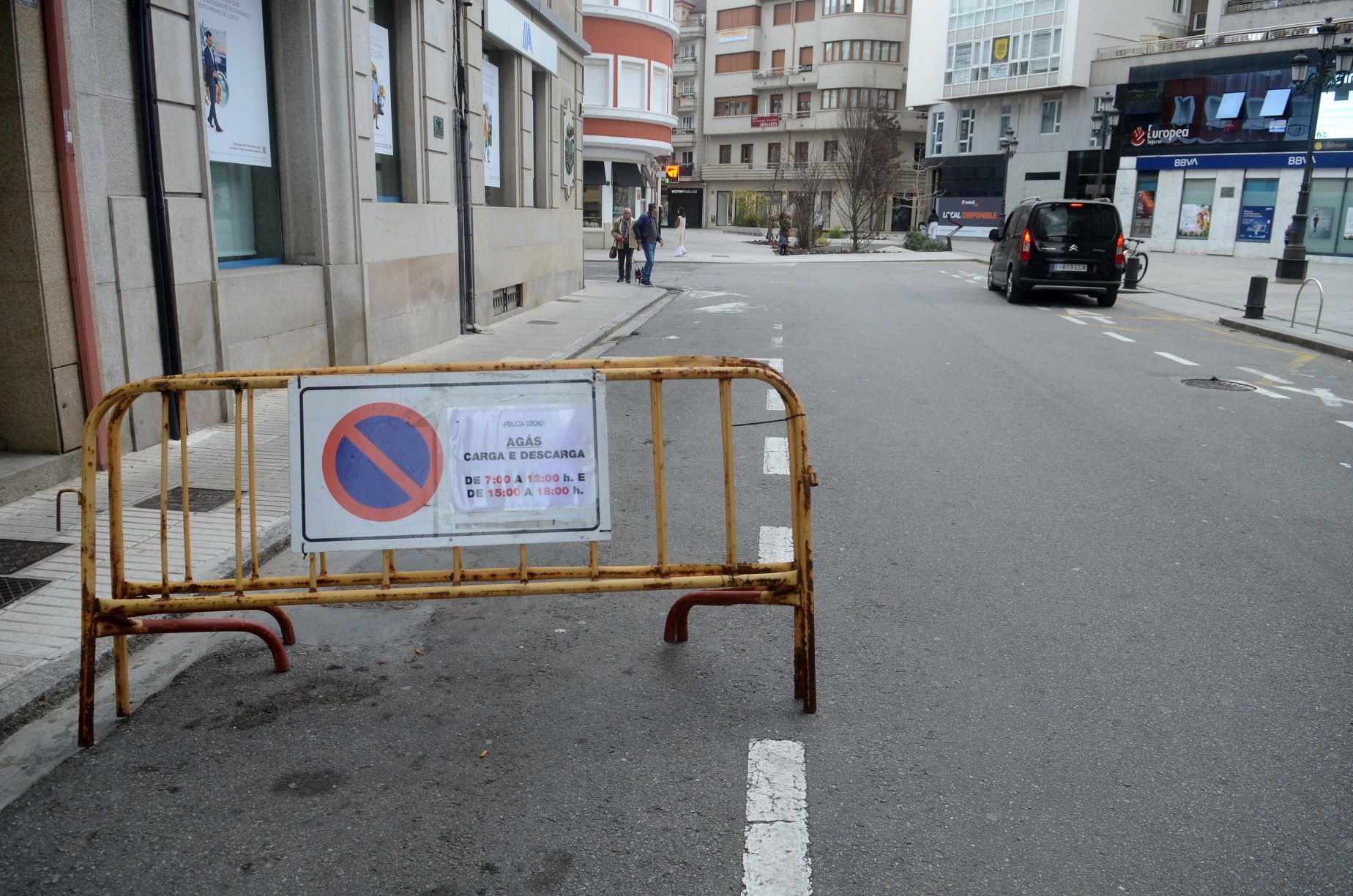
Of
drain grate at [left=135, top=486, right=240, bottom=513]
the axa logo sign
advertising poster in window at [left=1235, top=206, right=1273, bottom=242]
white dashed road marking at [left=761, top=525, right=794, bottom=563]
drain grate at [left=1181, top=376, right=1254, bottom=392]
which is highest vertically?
the axa logo sign

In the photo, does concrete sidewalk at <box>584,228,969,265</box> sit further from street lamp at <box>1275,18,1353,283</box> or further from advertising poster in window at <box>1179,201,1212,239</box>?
street lamp at <box>1275,18,1353,283</box>

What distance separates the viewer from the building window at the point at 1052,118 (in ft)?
188

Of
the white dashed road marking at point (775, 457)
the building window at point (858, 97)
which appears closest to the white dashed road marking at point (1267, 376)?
the white dashed road marking at point (775, 457)

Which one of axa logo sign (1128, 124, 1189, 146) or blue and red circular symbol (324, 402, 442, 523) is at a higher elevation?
axa logo sign (1128, 124, 1189, 146)

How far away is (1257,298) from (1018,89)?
45.0m

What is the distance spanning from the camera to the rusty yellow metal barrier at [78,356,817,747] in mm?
3766

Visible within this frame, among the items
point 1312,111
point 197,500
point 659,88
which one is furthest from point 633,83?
point 197,500

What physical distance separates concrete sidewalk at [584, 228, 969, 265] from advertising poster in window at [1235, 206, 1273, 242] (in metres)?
11.4

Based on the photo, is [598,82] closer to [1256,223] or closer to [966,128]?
[1256,223]

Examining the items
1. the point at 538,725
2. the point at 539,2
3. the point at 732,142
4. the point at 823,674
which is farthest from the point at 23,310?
the point at 732,142

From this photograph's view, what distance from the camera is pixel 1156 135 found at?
159 feet

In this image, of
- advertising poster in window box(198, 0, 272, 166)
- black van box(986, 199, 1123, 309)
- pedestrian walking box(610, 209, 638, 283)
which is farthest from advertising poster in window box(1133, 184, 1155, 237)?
advertising poster in window box(198, 0, 272, 166)

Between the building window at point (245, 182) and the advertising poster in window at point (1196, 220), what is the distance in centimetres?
4411

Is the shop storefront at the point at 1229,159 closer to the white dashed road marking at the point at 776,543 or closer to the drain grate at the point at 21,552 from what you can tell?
the white dashed road marking at the point at 776,543
